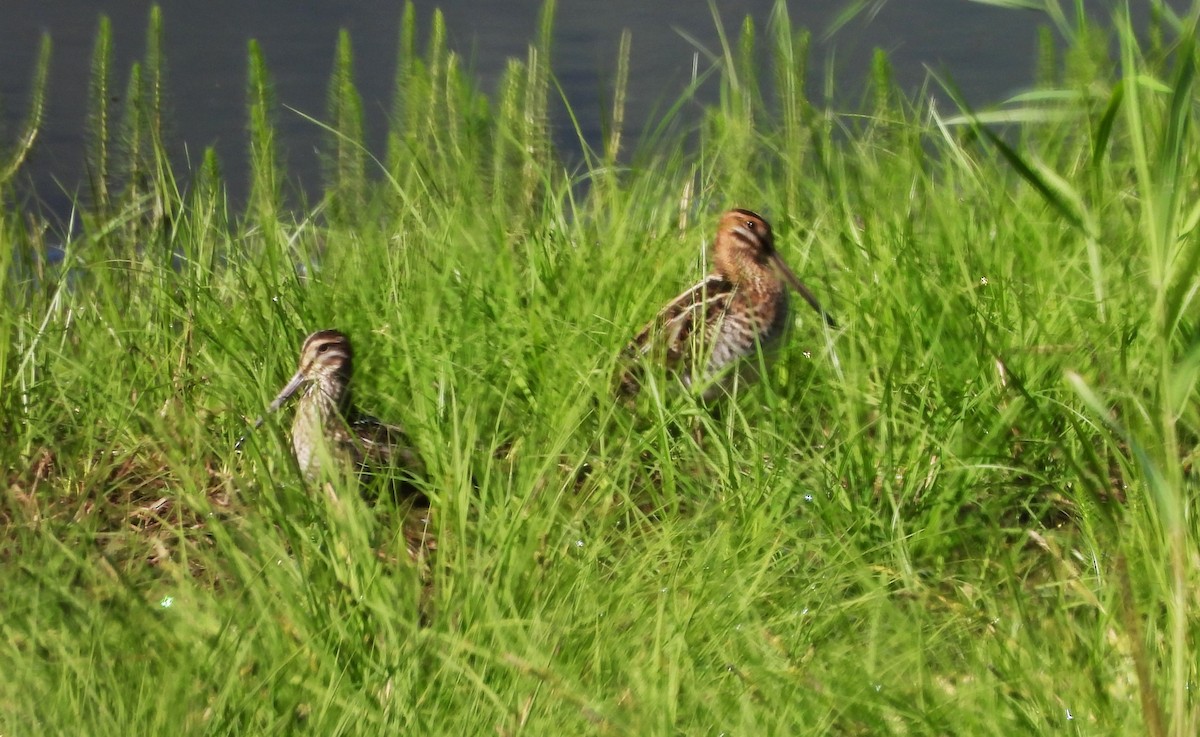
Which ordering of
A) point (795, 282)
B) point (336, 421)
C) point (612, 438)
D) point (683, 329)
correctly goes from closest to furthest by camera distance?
point (612, 438)
point (336, 421)
point (683, 329)
point (795, 282)

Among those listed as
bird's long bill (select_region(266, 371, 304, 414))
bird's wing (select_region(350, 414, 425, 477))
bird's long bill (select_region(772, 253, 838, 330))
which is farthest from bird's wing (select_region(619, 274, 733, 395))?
bird's long bill (select_region(266, 371, 304, 414))

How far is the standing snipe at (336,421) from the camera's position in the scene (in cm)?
382

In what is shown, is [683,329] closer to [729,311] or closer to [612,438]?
[729,311]

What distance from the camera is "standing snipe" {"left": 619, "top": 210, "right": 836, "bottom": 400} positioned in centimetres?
441

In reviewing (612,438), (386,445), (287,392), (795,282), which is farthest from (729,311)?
(287,392)

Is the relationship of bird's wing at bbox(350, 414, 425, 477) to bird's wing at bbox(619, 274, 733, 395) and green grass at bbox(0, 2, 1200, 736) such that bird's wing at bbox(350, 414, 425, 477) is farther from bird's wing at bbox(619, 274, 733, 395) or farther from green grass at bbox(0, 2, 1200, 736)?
bird's wing at bbox(619, 274, 733, 395)

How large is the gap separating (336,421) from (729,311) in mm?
1326

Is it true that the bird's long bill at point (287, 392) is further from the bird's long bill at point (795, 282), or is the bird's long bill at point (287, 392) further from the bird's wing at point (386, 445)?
the bird's long bill at point (795, 282)

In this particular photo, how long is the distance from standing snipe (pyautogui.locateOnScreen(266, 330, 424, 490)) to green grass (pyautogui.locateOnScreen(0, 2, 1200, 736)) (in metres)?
0.11

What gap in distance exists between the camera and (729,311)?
4.79m

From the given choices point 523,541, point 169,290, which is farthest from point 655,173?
point 523,541

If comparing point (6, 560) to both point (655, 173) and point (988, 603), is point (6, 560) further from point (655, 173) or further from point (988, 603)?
point (655, 173)

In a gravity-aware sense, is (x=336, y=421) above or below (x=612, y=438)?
below

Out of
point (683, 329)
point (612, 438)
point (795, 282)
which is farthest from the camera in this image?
point (795, 282)
